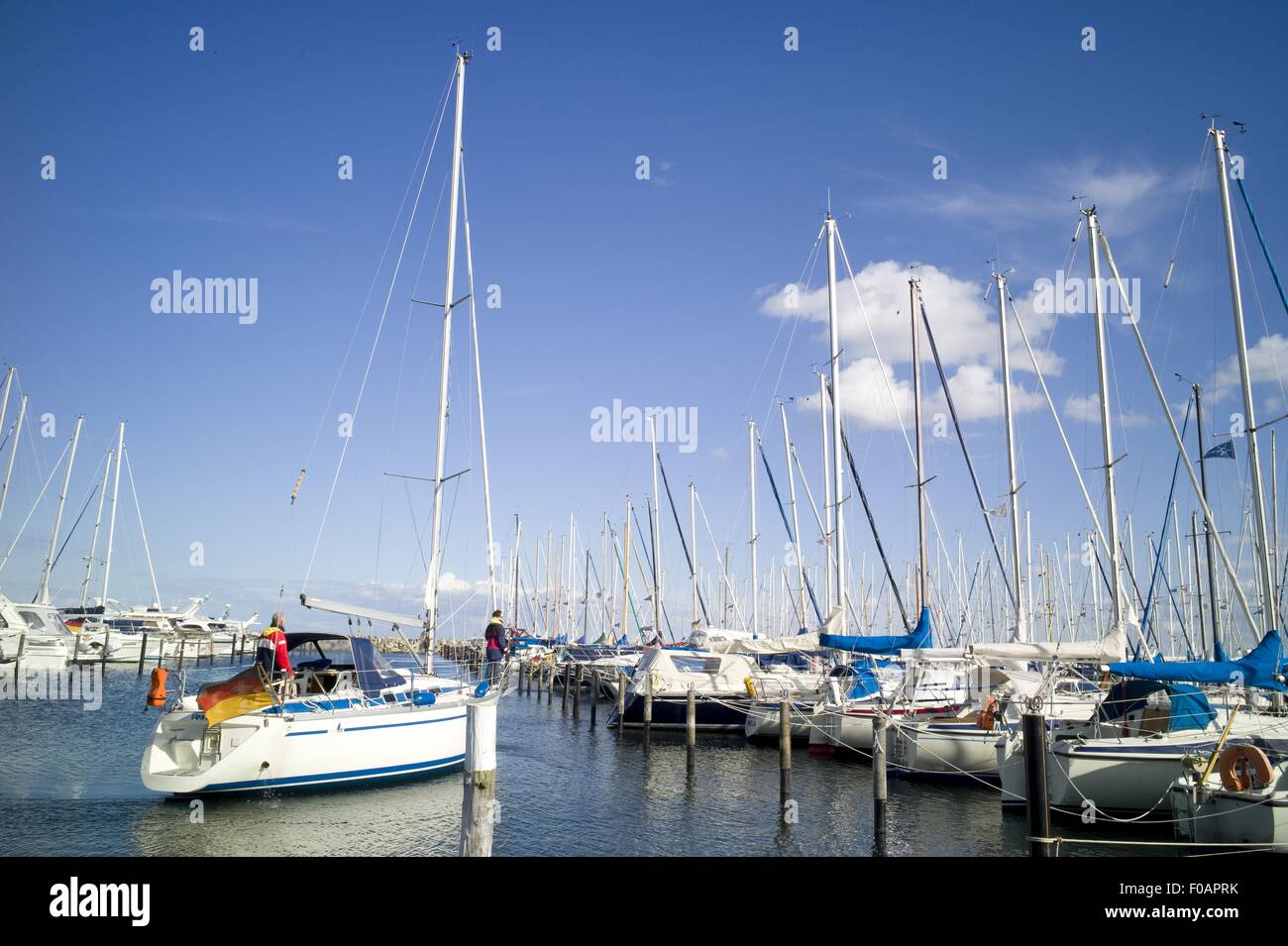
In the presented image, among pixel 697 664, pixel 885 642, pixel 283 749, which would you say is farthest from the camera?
pixel 697 664

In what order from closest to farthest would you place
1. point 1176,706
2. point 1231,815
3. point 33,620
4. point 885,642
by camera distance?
point 1231,815 → point 1176,706 → point 885,642 → point 33,620

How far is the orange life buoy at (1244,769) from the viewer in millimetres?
13344

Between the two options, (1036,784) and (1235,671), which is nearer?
(1036,784)

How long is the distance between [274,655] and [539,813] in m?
6.69

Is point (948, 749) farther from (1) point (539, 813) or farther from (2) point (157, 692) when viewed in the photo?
(2) point (157, 692)

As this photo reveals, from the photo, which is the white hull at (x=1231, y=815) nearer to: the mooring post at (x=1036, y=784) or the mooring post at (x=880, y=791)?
the mooring post at (x=880, y=791)

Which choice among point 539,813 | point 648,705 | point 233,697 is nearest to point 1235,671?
point 539,813

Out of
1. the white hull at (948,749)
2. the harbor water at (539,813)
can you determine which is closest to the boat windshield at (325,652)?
the harbor water at (539,813)

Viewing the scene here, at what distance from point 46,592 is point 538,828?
175 feet

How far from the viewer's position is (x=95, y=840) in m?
15.2

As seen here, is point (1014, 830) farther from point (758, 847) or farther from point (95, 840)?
point (95, 840)

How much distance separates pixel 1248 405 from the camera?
62.2 feet

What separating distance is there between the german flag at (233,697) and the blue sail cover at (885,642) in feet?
52.5

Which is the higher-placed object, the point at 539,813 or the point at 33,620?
the point at 33,620
